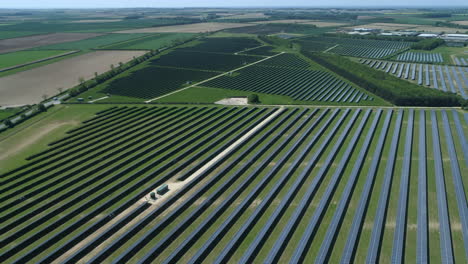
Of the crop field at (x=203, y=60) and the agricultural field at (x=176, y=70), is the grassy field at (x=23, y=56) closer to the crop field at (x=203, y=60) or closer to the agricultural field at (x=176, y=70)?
the agricultural field at (x=176, y=70)

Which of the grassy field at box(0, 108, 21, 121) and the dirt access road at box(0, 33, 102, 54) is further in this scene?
the dirt access road at box(0, 33, 102, 54)

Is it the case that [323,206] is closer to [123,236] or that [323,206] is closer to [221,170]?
[221,170]

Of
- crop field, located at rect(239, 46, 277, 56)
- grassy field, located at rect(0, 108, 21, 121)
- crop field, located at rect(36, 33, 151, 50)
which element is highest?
crop field, located at rect(36, 33, 151, 50)

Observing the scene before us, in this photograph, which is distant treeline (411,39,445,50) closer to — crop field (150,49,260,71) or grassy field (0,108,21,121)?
crop field (150,49,260,71)

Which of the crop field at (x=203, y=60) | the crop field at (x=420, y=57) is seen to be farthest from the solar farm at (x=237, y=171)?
the crop field at (x=420, y=57)

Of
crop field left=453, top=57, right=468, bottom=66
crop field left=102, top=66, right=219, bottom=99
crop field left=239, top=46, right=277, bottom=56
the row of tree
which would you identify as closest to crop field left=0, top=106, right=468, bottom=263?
crop field left=102, top=66, right=219, bottom=99

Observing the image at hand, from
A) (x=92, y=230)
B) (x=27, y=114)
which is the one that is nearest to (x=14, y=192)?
(x=92, y=230)

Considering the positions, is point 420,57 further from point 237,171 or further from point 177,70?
point 237,171

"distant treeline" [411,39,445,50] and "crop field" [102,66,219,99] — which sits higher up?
"distant treeline" [411,39,445,50]
